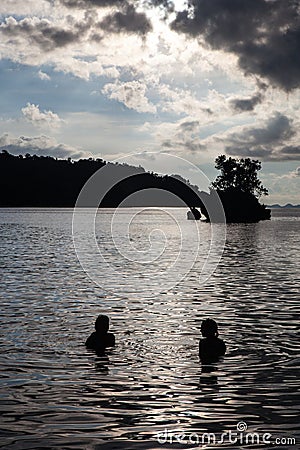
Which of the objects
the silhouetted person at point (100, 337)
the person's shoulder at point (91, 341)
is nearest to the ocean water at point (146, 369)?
the person's shoulder at point (91, 341)

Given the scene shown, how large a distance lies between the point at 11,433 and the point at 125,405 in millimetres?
3225

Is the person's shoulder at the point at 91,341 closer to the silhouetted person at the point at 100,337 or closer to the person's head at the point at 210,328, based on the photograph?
the silhouetted person at the point at 100,337

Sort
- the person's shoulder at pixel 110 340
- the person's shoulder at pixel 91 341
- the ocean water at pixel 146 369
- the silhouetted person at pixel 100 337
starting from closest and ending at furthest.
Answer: the ocean water at pixel 146 369, the silhouetted person at pixel 100 337, the person's shoulder at pixel 91 341, the person's shoulder at pixel 110 340

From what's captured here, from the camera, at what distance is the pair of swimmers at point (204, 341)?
71.2ft

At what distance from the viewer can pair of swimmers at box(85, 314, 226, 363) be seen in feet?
71.2

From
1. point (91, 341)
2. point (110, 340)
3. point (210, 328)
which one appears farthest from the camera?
point (110, 340)

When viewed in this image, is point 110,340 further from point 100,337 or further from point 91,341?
point 91,341

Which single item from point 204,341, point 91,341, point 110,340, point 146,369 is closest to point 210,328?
point 204,341

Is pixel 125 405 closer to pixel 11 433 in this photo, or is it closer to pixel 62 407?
pixel 62 407

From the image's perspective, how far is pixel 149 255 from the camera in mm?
74688

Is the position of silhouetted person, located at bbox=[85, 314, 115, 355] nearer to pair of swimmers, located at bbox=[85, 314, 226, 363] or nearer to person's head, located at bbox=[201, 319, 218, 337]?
pair of swimmers, located at bbox=[85, 314, 226, 363]

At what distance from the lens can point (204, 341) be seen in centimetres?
2183

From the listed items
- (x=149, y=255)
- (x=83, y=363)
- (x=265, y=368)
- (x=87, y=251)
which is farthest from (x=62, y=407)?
(x=87, y=251)

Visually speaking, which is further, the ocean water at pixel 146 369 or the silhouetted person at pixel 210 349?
the silhouetted person at pixel 210 349
